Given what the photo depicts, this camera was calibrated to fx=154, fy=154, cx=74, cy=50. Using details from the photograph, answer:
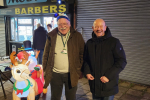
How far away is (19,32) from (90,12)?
5.17m

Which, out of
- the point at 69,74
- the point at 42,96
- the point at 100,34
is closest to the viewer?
the point at 100,34

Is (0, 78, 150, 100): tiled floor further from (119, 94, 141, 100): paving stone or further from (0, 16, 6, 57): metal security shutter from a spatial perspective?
(0, 16, 6, 57): metal security shutter

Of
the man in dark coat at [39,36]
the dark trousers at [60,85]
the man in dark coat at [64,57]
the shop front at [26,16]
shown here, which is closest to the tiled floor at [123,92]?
the dark trousers at [60,85]

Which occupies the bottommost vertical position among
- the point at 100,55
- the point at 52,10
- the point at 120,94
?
the point at 120,94

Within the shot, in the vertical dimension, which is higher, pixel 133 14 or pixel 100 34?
pixel 133 14

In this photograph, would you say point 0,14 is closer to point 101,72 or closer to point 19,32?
point 19,32

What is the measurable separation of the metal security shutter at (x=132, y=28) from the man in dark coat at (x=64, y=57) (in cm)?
347

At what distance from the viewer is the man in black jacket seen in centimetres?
237

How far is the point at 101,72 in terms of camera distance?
245cm

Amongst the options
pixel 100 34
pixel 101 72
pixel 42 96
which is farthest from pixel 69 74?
pixel 42 96

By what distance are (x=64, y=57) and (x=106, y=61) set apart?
0.77 m

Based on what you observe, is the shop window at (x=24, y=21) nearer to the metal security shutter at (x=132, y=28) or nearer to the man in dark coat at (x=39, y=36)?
the man in dark coat at (x=39, y=36)

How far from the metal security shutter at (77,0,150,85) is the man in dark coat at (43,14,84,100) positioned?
3469 mm

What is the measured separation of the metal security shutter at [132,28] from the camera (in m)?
5.41
